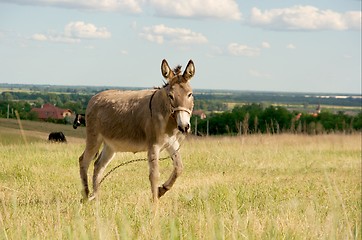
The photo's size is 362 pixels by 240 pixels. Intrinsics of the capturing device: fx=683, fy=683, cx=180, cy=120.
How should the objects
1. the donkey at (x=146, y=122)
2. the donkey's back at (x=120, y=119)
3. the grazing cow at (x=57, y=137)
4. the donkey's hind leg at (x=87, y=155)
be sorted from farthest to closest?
the grazing cow at (x=57, y=137) < the donkey's hind leg at (x=87, y=155) < the donkey's back at (x=120, y=119) < the donkey at (x=146, y=122)

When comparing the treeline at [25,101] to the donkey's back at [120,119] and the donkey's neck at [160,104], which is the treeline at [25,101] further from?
the donkey's neck at [160,104]

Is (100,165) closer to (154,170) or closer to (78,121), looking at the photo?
(154,170)

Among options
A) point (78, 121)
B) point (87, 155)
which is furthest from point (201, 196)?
point (78, 121)

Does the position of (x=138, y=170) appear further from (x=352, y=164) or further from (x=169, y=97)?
(x=352, y=164)

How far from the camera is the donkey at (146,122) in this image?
8914mm

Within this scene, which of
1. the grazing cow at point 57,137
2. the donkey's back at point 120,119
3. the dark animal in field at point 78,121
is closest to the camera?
the donkey's back at point 120,119

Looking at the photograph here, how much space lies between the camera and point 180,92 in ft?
29.0

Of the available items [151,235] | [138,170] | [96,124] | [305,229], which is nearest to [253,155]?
[138,170]

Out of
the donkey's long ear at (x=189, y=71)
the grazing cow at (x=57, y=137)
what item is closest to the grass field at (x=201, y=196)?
the donkey's long ear at (x=189, y=71)

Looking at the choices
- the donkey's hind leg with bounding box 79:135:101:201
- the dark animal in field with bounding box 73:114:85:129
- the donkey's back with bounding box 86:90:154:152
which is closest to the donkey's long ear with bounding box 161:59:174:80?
the donkey's back with bounding box 86:90:154:152

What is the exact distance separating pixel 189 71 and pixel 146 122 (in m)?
1.05

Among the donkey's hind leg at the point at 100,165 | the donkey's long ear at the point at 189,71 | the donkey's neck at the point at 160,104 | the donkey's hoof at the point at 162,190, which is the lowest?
the donkey's hoof at the point at 162,190

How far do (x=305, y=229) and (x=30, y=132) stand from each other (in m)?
23.0

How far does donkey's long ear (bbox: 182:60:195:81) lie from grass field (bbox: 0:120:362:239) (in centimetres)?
151
